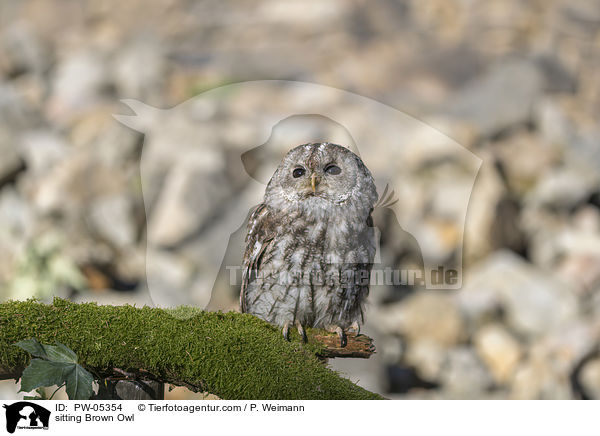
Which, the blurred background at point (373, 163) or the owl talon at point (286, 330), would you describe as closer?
the owl talon at point (286, 330)

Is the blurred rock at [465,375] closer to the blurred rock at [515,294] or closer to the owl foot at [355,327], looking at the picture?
the blurred rock at [515,294]

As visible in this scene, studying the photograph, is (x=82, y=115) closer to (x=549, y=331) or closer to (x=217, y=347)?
(x=217, y=347)

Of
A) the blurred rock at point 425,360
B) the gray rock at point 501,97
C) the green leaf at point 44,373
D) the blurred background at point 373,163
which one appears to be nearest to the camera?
the green leaf at point 44,373

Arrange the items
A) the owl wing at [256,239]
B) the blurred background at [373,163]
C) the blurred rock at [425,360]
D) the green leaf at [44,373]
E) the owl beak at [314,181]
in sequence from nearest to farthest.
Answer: the green leaf at [44,373], the owl beak at [314,181], the owl wing at [256,239], the blurred background at [373,163], the blurred rock at [425,360]

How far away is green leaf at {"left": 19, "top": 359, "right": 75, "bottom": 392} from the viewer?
2.95 feet

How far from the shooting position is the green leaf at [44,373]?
90cm

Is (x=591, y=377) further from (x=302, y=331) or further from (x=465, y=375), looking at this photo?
(x=302, y=331)

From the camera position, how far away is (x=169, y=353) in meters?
0.95

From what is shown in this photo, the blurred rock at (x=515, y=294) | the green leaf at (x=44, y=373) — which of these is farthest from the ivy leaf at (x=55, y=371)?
the blurred rock at (x=515, y=294)

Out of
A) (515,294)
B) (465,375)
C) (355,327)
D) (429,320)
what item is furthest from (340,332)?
(515,294)

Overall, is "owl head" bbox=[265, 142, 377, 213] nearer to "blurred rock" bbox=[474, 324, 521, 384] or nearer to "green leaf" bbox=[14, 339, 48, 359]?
"green leaf" bbox=[14, 339, 48, 359]

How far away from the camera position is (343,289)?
119 cm
